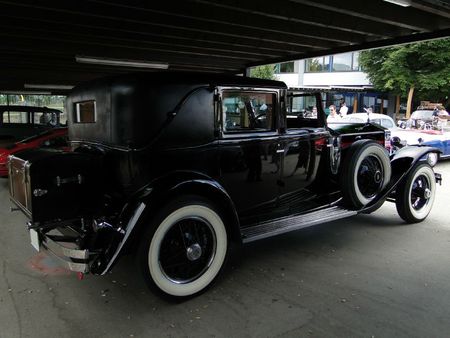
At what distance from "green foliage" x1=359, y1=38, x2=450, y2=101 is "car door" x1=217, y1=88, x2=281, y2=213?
20.6 metres

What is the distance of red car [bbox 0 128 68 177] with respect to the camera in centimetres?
882

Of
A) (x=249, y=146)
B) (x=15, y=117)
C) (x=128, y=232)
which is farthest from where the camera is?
(x=15, y=117)

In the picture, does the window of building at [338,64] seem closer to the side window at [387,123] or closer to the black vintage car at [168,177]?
the side window at [387,123]

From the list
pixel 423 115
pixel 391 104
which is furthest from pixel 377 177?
pixel 391 104

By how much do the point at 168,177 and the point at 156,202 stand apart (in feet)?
0.97

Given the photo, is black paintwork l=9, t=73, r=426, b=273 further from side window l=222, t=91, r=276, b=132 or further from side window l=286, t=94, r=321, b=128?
side window l=286, t=94, r=321, b=128

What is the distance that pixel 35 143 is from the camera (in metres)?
9.09

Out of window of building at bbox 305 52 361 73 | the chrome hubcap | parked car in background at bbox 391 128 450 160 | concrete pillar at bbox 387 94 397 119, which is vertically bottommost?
the chrome hubcap

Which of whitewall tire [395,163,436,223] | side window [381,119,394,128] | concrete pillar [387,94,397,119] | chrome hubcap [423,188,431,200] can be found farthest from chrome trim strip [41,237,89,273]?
concrete pillar [387,94,397,119]

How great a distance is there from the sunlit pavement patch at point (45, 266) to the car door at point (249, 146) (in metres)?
1.99

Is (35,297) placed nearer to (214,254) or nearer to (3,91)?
(214,254)

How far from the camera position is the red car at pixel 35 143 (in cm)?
882

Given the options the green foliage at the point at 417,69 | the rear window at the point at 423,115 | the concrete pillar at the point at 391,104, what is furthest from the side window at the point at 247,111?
the concrete pillar at the point at 391,104

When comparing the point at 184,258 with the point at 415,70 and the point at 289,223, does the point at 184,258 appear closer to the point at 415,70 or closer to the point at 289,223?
the point at 289,223
